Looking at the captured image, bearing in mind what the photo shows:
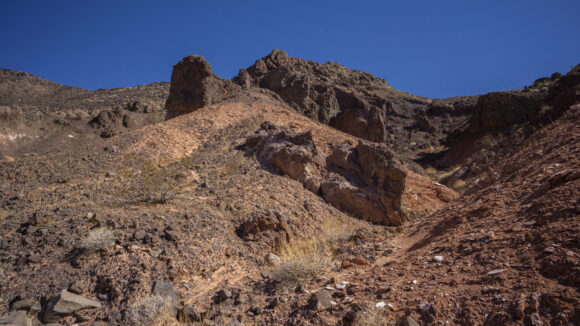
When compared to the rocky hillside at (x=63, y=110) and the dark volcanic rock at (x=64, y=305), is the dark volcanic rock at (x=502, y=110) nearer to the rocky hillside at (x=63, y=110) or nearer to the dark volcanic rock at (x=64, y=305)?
the dark volcanic rock at (x=64, y=305)

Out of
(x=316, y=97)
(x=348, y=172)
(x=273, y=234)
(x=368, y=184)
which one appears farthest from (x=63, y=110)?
(x=273, y=234)

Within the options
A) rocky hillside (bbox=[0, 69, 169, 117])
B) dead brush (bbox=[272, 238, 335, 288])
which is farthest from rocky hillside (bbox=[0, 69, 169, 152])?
dead brush (bbox=[272, 238, 335, 288])

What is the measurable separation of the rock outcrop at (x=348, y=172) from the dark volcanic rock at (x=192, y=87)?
5.03m

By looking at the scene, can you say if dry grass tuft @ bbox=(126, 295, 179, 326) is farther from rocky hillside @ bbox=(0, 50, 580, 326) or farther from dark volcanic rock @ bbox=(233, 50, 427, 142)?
dark volcanic rock @ bbox=(233, 50, 427, 142)

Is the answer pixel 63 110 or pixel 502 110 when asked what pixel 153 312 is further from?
pixel 63 110

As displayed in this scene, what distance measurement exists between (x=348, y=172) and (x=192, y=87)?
7.56 m

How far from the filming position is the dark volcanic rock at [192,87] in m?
12.3

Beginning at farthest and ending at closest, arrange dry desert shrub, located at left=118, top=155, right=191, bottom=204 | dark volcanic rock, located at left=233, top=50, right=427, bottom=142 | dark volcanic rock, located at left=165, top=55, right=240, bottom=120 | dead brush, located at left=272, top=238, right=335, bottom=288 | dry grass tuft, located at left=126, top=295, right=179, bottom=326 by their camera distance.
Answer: dark volcanic rock, located at left=233, top=50, right=427, bottom=142 → dark volcanic rock, located at left=165, top=55, right=240, bottom=120 → dry desert shrub, located at left=118, top=155, right=191, bottom=204 → dead brush, located at left=272, top=238, right=335, bottom=288 → dry grass tuft, located at left=126, top=295, right=179, bottom=326

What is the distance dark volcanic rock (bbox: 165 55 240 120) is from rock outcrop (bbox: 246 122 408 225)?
198 inches

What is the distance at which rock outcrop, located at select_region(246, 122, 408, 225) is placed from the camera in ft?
23.7

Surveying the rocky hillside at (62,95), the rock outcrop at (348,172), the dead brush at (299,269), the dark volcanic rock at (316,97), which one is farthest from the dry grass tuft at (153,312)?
the rocky hillside at (62,95)

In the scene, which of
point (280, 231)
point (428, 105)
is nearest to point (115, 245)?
point (280, 231)

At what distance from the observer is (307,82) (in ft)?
57.6

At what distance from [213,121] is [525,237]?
29.6ft
